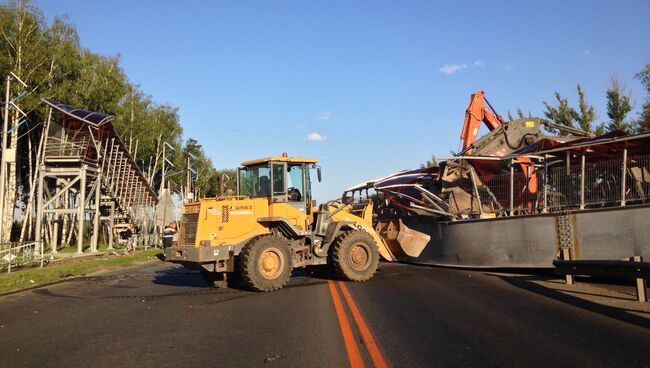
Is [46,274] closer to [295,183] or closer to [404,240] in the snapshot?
[295,183]

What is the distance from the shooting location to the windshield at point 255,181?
12992 mm

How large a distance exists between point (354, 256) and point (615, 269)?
237 inches

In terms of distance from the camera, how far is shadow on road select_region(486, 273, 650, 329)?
775 cm

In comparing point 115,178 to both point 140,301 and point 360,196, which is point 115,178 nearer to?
point 360,196

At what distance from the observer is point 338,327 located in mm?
7539

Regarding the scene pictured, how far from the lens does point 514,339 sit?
261 inches

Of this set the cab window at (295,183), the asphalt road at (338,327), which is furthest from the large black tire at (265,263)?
the cab window at (295,183)

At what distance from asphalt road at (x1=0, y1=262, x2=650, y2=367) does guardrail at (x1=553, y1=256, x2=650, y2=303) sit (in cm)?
39

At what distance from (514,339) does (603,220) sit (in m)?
7.44

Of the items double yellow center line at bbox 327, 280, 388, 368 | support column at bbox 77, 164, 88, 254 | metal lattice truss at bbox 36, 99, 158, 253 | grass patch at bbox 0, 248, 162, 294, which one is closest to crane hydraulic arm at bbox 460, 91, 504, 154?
double yellow center line at bbox 327, 280, 388, 368

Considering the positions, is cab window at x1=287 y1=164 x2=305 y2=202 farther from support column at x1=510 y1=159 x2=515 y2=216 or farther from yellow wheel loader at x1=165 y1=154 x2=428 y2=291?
support column at x1=510 y1=159 x2=515 y2=216

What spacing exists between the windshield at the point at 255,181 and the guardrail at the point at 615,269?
276 inches

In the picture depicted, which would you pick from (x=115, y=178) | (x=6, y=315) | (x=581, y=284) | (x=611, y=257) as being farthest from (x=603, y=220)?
(x=115, y=178)

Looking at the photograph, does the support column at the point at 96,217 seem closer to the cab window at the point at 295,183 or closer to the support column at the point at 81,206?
the support column at the point at 81,206
